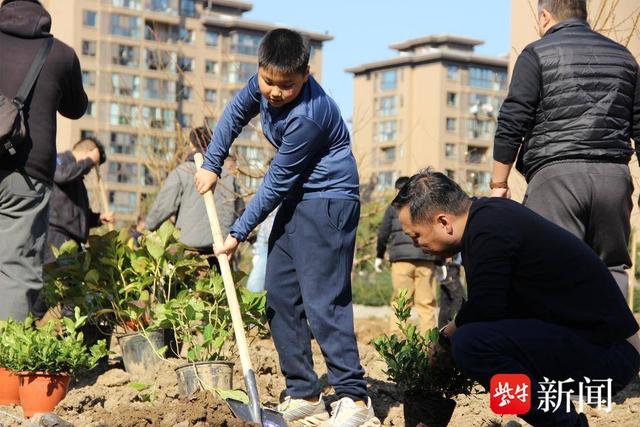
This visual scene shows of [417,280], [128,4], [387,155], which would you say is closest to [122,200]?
[128,4]

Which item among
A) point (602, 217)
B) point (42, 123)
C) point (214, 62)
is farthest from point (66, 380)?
point (214, 62)

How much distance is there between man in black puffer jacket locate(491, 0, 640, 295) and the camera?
540 centimetres

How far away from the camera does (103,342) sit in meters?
5.90

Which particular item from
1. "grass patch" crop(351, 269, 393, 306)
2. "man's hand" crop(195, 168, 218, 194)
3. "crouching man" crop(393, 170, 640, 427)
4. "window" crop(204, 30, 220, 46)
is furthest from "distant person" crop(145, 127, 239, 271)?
"window" crop(204, 30, 220, 46)

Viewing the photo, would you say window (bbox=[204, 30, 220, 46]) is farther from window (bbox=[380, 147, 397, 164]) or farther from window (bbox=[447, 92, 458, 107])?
window (bbox=[447, 92, 458, 107])

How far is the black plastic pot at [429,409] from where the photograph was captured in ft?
15.9

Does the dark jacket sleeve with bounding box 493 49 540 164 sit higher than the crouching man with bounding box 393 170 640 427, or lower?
higher

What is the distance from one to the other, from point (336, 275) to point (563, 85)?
1.38m

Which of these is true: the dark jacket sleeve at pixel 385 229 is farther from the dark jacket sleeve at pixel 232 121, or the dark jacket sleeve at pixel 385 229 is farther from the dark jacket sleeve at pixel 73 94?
the dark jacket sleeve at pixel 232 121

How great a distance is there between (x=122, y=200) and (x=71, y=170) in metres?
69.7

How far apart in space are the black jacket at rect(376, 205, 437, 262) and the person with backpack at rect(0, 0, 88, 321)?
4768 mm

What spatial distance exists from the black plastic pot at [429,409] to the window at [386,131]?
95311 millimetres

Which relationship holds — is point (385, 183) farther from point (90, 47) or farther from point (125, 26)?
point (125, 26)

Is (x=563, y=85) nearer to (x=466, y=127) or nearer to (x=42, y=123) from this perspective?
(x=42, y=123)
